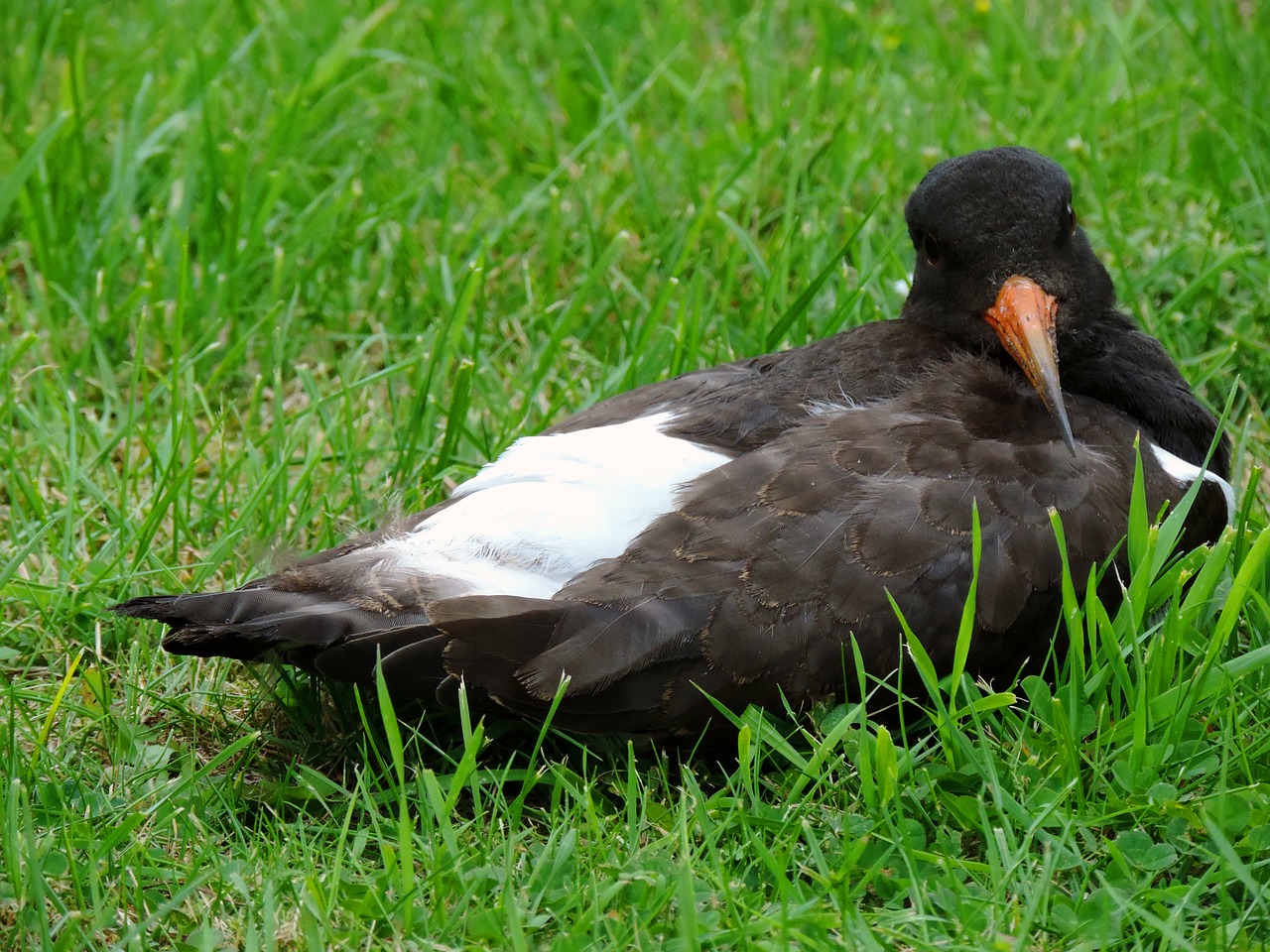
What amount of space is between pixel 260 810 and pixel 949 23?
4.70 metres

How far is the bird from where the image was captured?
2.86m

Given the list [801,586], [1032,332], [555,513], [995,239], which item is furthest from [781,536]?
[995,239]

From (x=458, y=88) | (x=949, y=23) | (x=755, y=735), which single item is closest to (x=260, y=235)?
(x=458, y=88)

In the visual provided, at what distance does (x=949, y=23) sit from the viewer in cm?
624

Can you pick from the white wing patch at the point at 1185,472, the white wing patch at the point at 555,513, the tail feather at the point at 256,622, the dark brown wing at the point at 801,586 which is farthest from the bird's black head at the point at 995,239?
the tail feather at the point at 256,622

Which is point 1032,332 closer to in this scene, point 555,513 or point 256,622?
point 555,513

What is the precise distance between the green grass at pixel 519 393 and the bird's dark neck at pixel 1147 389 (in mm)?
267

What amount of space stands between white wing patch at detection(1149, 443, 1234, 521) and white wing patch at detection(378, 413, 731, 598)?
1026mm

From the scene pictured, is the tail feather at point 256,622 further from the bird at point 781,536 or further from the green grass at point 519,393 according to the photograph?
the green grass at point 519,393

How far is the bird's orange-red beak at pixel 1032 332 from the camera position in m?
3.24

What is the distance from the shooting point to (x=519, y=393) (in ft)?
14.8

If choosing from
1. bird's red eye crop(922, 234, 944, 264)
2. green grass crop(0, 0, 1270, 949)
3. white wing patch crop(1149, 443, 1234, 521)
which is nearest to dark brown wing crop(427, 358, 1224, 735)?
green grass crop(0, 0, 1270, 949)

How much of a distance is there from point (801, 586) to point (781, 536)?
12cm

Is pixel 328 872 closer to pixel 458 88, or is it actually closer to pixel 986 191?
pixel 986 191
